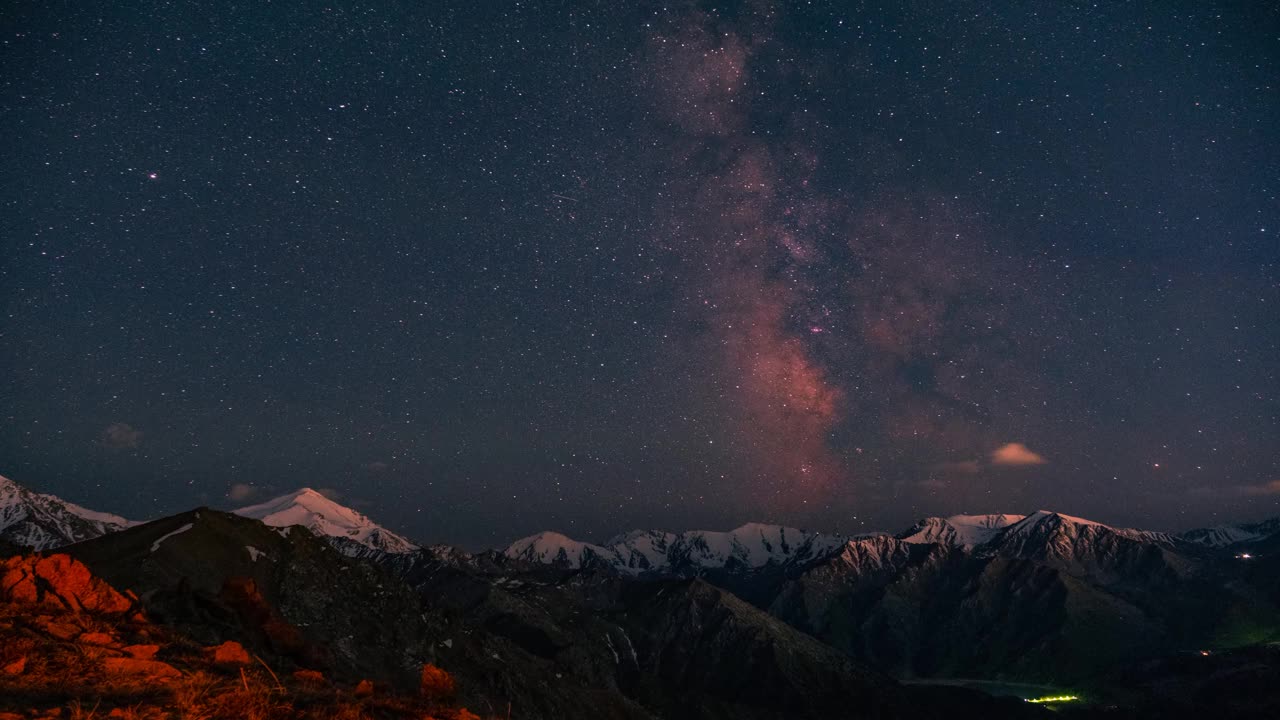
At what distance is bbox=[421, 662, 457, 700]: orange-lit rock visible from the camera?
11250mm

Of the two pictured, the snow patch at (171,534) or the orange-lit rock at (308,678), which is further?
the snow patch at (171,534)

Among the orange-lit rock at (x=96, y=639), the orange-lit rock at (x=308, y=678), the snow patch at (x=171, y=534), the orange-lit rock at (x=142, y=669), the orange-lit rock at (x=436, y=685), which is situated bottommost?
the snow patch at (x=171, y=534)

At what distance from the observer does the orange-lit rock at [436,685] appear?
11250 mm

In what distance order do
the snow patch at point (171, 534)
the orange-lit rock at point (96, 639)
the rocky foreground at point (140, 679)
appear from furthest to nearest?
the snow patch at point (171, 534), the orange-lit rock at point (96, 639), the rocky foreground at point (140, 679)

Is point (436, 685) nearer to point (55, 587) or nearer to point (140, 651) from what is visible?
point (140, 651)

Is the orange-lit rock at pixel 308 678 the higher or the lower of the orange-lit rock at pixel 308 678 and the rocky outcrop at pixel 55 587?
the lower

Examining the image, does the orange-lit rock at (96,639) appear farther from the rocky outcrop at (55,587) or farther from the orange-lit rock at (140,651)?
the rocky outcrop at (55,587)

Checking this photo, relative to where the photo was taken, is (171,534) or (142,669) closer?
(142,669)

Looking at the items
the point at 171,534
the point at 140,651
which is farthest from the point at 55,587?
the point at 171,534

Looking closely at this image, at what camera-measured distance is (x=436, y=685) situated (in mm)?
11500

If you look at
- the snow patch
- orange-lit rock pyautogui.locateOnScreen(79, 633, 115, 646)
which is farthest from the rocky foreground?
the snow patch

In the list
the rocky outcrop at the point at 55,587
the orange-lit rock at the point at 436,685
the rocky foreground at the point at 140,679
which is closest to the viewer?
the rocky foreground at the point at 140,679

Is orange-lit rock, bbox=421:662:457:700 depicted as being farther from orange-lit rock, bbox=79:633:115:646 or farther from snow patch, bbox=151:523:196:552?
snow patch, bbox=151:523:196:552

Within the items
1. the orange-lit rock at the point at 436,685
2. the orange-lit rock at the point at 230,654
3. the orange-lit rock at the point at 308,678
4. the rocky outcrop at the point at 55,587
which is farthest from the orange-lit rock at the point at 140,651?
the orange-lit rock at the point at 436,685
